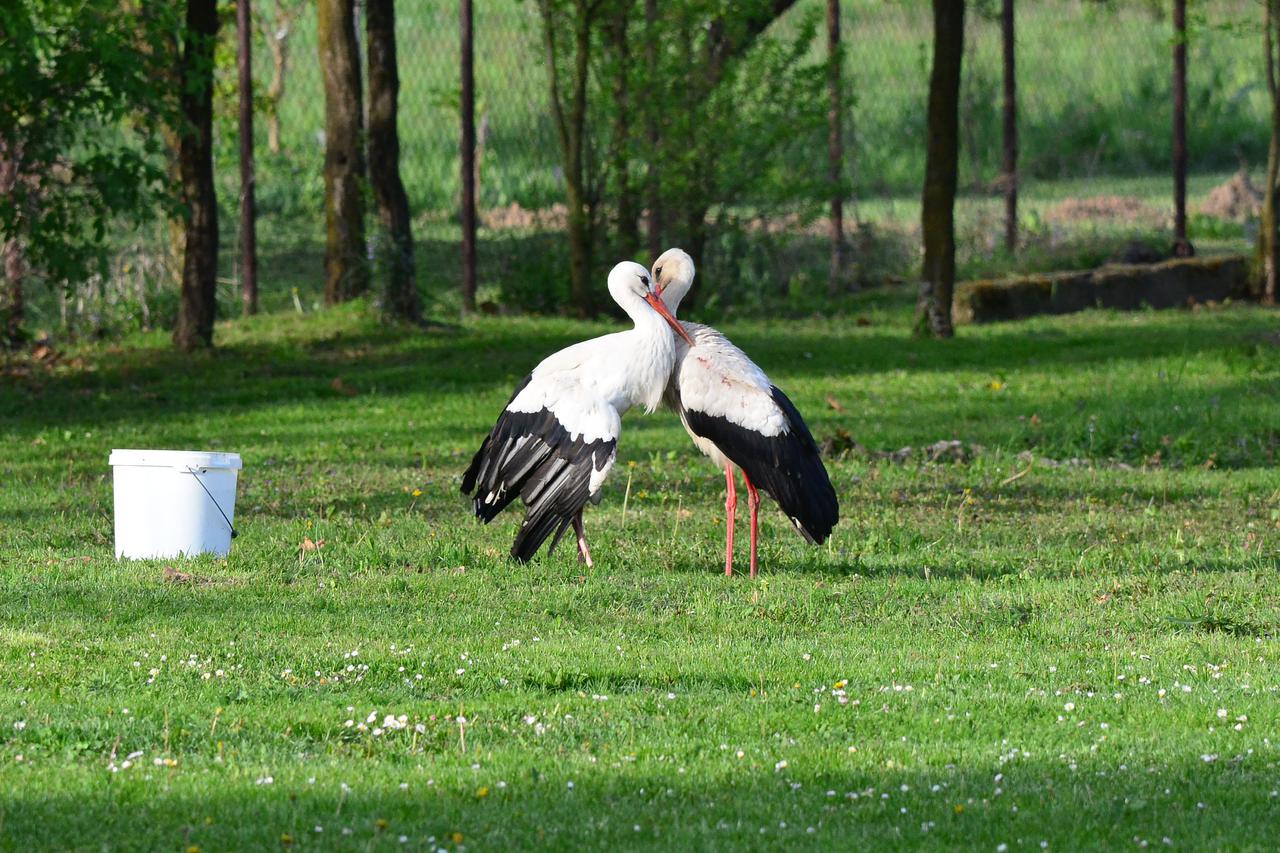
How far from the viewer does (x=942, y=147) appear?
18.7 meters

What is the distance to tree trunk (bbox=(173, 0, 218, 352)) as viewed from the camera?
1750cm

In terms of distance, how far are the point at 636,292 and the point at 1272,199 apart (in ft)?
49.0

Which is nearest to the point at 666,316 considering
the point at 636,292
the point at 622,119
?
the point at 636,292

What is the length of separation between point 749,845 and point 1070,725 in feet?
5.16

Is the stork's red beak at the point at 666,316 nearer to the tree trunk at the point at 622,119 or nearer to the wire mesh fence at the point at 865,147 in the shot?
the wire mesh fence at the point at 865,147

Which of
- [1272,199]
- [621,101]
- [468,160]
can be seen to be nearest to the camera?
[468,160]

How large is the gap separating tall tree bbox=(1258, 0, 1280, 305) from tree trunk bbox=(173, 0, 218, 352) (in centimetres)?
1151

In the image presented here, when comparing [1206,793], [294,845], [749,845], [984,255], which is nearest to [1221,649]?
[1206,793]

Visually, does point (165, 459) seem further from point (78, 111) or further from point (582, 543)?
point (78, 111)

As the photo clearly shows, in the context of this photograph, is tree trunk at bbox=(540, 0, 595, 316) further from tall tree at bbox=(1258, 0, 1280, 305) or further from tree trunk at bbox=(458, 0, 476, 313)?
tall tree at bbox=(1258, 0, 1280, 305)

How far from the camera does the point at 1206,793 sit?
5.05 m

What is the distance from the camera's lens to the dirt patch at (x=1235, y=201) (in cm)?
3094

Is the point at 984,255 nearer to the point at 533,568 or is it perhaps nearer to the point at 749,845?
the point at 533,568

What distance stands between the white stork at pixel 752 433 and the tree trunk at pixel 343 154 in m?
11.7
